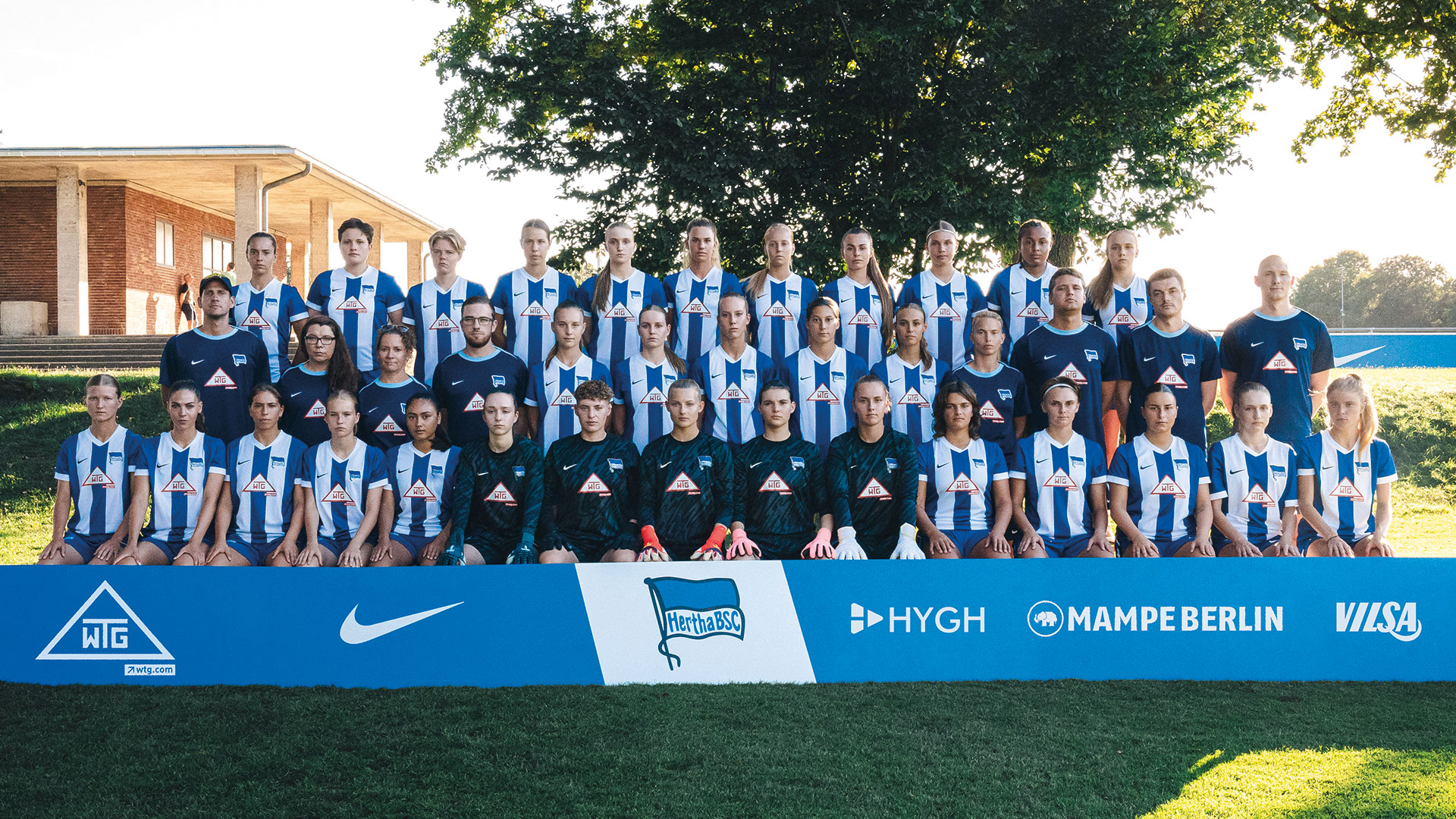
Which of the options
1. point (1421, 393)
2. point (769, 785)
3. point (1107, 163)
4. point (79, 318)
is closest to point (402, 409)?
point (769, 785)

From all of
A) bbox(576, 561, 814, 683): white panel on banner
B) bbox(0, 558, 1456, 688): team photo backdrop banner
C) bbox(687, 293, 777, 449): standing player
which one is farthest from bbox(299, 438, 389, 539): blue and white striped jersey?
bbox(687, 293, 777, 449): standing player

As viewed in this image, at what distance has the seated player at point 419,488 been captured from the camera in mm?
5066

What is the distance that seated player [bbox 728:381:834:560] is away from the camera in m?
5.01

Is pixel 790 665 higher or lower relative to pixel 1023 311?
lower

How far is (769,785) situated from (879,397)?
2.35m

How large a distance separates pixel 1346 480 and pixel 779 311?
338 centimetres

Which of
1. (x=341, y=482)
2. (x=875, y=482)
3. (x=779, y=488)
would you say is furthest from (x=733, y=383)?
(x=341, y=482)

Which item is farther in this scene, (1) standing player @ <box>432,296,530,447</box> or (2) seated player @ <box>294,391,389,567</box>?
(1) standing player @ <box>432,296,530,447</box>

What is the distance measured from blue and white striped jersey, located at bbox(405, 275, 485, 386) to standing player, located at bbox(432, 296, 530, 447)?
0.51 meters

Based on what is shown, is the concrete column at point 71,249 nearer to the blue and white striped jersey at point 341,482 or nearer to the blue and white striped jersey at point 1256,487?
the blue and white striped jersey at point 341,482

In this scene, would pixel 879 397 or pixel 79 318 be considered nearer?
pixel 879 397

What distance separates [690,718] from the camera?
390 cm

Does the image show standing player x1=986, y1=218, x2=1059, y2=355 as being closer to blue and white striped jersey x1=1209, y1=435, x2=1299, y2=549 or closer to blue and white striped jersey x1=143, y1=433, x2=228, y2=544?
blue and white striped jersey x1=1209, y1=435, x2=1299, y2=549

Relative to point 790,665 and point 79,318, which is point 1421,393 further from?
point 79,318
